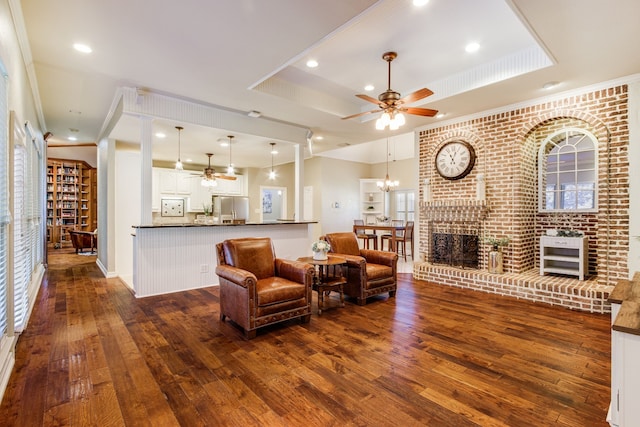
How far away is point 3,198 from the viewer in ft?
7.82

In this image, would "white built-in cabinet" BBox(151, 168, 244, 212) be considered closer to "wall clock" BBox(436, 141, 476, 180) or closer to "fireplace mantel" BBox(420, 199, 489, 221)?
"fireplace mantel" BBox(420, 199, 489, 221)

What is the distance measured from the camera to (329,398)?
208 centimetres

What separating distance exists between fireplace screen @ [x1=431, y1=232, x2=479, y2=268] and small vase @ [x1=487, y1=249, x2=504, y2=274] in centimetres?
37

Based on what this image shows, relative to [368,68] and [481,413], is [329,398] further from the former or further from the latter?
[368,68]

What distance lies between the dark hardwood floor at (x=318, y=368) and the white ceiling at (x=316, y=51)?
2793mm

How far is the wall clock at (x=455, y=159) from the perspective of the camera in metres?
5.23

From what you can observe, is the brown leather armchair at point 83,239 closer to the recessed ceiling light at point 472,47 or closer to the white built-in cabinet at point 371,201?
the white built-in cabinet at point 371,201

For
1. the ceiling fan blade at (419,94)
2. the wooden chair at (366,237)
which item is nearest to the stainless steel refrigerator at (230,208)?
the wooden chair at (366,237)

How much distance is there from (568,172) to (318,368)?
4746 millimetres

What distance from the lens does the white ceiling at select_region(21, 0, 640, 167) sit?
8.38ft

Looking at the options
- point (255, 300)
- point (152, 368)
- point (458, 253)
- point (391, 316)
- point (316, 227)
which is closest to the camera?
point (152, 368)

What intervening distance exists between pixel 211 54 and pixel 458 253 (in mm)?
4715

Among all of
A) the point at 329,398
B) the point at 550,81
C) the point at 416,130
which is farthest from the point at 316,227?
the point at 329,398

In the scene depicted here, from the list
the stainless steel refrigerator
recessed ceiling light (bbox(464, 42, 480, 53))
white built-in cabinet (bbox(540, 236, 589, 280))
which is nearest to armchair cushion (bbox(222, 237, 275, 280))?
recessed ceiling light (bbox(464, 42, 480, 53))
